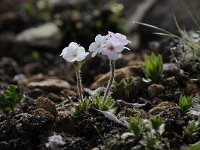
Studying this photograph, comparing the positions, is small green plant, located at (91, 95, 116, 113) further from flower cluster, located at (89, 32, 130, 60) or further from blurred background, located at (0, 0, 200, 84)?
blurred background, located at (0, 0, 200, 84)

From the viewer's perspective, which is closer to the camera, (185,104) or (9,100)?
(185,104)

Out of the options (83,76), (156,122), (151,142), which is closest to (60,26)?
(83,76)

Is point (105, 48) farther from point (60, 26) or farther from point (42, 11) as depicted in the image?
point (42, 11)

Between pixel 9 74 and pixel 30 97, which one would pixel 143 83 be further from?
pixel 9 74

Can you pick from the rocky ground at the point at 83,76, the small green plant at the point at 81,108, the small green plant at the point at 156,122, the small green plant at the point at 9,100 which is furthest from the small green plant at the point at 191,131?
the small green plant at the point at 9,100

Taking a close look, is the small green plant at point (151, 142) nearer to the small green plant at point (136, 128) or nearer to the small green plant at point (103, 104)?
the small green plant at point (136, 128)

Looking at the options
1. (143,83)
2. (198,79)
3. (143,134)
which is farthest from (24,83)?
(143,134)
